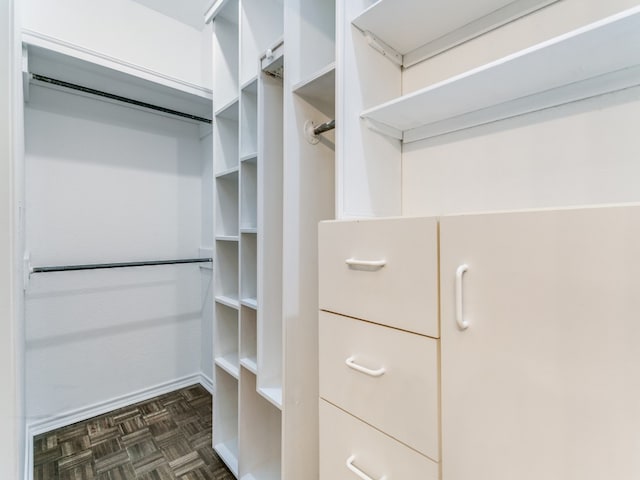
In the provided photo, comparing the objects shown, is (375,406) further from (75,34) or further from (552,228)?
(75,34)

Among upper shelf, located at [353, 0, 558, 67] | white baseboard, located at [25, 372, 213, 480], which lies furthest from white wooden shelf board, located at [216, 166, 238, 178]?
white baseboard, located at [25, 372, 213, 480]

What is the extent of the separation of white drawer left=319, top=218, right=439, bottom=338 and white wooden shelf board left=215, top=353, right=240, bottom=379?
3.23 feet

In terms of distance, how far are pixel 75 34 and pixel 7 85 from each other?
140cm

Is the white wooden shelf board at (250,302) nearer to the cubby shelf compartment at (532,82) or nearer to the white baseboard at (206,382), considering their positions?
the cubby shelf compartment at (532,82)

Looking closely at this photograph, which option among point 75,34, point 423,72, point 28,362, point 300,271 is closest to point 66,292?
point 28,362

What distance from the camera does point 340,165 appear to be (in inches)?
37.7

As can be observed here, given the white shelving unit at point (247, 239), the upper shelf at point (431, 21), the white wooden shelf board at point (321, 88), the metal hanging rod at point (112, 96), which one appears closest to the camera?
the upper shelf at point (431, 21)

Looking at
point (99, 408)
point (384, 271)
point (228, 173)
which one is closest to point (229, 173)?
point (228, 173)

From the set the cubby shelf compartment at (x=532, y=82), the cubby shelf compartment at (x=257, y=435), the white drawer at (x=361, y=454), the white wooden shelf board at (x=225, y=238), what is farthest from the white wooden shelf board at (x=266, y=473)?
the cubby shelf compartment at (x=532, y=82)

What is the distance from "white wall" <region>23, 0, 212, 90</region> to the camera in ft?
5.54

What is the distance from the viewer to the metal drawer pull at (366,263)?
73 cm

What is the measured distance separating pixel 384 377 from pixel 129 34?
98.1 inches

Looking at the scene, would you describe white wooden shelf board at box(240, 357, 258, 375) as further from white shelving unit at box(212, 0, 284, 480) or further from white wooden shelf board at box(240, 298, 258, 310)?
white wooden shelf board at box(240, 298, 258, 310)

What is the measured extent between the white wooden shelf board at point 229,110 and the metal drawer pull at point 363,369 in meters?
1.47
